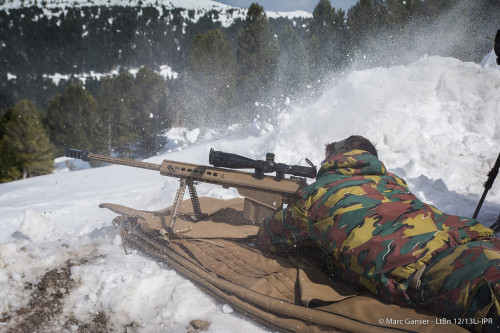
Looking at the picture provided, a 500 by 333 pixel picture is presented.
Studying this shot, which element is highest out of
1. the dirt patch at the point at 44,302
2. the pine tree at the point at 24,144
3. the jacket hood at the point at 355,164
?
the jacket hood at the point at 355,164

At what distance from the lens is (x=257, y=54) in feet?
79.6

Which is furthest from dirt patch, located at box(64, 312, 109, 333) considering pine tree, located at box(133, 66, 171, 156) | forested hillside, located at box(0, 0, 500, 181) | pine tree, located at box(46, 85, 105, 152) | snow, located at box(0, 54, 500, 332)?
pine tree, located at box(46, 85, 105, 152)

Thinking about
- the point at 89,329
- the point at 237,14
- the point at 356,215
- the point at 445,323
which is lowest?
the point at 89,329

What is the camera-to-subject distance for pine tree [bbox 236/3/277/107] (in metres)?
23.8

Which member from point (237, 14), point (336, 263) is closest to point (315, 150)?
point (336, 263)

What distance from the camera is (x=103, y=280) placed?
2.92m

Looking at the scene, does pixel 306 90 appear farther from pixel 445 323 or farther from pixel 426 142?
pixel 445 323

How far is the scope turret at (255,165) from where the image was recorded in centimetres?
328

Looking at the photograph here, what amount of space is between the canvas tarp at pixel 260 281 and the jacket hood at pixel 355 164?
2.99ft

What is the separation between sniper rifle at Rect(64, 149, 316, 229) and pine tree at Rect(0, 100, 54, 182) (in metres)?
28.0

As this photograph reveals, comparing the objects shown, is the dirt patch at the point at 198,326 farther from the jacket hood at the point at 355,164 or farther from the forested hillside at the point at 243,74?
the forested hillside at the point at 243,74

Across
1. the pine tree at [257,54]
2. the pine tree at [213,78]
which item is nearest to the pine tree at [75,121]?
the pine tree at [213,78]

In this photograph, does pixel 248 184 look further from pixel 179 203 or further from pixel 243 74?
pixel 243 74

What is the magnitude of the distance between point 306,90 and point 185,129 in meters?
13.0
